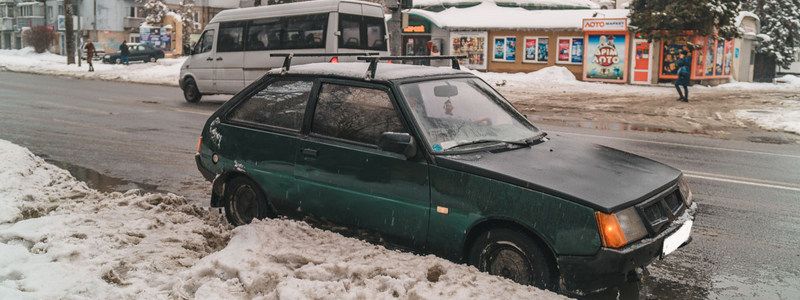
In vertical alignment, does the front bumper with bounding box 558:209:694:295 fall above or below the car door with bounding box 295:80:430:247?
below

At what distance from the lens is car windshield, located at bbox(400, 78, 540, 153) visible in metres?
4.59

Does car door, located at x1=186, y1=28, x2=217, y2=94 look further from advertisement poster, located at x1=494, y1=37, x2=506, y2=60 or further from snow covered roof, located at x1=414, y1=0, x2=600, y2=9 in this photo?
snow covered roof, located at x1=414, y1=0, x2=600, y2=9

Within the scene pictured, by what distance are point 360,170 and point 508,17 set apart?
32054 millimetres

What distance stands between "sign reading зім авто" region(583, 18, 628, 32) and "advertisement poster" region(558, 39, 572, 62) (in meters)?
1.35

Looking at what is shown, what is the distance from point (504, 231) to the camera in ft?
13.2

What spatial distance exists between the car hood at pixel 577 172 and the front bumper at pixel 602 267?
25 cm

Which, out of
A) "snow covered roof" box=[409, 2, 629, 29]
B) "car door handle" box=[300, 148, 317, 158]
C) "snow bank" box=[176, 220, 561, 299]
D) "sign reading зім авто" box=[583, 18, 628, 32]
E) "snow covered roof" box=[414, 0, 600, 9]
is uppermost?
"snow covered roof" box=[414, 0, 600, 9]

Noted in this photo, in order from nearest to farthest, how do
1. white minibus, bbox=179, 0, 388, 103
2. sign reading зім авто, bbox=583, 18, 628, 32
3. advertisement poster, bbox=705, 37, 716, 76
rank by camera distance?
white minibus, bbox=179, 0, 388, 103
advertisement poster, bbox=705, 37, 716, 76
sign reading зім авто, bbox=583, 18, 628, 32

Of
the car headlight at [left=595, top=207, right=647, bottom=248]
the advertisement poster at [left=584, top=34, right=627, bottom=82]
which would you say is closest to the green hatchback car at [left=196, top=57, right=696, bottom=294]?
the car headlight at [left=595, top=207, right=647, bottom=248]

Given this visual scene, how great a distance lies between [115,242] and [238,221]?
3.35ft

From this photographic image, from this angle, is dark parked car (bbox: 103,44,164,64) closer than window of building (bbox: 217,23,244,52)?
No

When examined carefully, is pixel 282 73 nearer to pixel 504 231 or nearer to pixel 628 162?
pixel 504 231

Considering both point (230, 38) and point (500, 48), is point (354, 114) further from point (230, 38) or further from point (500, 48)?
point (500, 48)

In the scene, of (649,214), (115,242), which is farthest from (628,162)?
(115,242)
